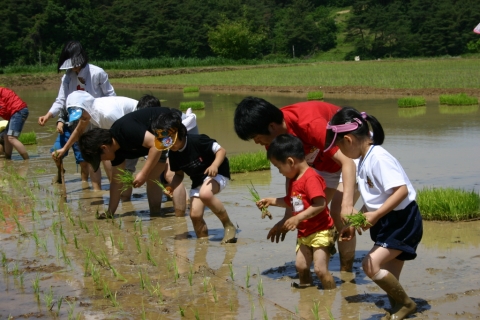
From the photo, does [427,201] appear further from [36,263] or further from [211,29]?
[211,29]

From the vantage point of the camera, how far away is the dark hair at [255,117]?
441 cm

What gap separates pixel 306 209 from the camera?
4309 mm

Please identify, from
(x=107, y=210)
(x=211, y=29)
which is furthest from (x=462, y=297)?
(x=211, y=29)

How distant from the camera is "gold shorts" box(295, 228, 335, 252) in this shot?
4336 millimetres

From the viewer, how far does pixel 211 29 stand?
258 feet

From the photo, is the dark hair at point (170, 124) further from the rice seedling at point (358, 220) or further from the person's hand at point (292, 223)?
the rice seedling at point (358, 220)

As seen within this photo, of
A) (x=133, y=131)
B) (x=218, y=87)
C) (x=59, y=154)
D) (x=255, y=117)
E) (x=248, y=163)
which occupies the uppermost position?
(x=255, y=117)

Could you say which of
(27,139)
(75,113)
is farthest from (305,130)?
(27,139)

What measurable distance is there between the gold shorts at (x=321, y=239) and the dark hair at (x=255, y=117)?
27.5 inches

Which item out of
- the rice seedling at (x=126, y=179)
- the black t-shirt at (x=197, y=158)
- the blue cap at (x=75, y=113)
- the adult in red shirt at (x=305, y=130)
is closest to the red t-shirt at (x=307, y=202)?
the adult in red shirt at (x=305, y=130)

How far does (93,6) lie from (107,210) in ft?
246

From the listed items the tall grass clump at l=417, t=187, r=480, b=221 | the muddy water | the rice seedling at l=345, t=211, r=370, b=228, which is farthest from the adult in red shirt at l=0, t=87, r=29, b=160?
the rice seedling at l=345, t=211, r=370, b=228

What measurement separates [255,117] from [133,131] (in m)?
2.28

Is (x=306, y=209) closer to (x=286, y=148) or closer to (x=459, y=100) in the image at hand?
(x=286, y=148)
